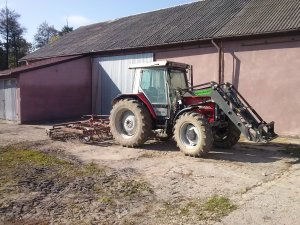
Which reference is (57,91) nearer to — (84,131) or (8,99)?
(8,99)

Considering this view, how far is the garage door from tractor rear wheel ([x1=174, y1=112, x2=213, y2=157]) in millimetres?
10262

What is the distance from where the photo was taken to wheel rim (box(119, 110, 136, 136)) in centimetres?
1050

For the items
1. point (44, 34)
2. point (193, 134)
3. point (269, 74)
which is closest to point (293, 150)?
point (193, 134)

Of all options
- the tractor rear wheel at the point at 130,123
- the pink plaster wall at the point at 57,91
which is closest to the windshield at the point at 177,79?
the tractor rear wheel at the point at 130,123

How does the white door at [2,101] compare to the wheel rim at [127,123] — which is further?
the white door at [2,101]

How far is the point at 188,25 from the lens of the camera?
16.8 metres

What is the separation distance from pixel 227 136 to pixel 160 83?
2.19 meters

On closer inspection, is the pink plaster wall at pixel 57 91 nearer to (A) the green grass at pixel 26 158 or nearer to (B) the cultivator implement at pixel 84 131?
(B) the cultivator implement at pixel 84 131

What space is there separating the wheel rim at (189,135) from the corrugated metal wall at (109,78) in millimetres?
8208

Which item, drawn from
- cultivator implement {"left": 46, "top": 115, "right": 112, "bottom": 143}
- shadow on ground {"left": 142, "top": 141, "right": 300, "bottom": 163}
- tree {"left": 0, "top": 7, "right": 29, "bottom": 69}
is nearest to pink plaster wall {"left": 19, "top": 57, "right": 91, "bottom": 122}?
cultivator implement {"left": 46, "top": 115, "right": 112, "bottom": 143}

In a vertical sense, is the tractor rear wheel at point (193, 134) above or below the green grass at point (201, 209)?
above

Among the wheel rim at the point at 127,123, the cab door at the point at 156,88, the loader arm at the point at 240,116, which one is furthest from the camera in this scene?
the wheel rim at the point at 127,123

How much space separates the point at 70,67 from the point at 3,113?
377cm

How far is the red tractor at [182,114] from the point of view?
879 centimetres
